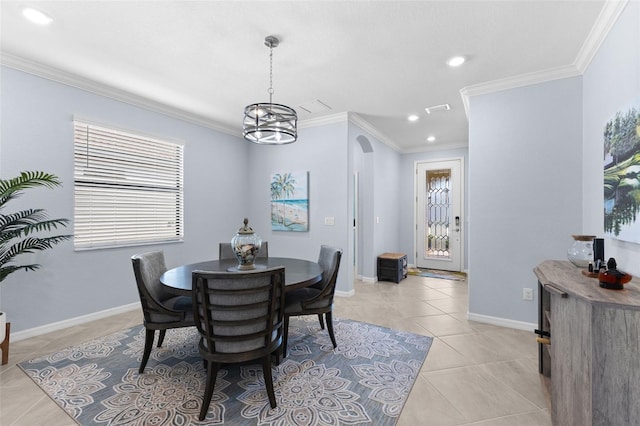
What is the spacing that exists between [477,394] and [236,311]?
5.51 ft

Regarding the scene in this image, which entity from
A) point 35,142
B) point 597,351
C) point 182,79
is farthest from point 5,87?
point 597,351

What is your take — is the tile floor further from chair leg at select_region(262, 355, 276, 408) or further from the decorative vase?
the decorative vase

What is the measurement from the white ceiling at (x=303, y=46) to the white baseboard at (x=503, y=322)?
2.48m

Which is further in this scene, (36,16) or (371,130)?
(371,130)

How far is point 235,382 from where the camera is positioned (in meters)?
2.10

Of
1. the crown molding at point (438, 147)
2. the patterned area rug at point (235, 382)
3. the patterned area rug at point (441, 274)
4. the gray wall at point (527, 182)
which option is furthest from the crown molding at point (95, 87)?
the patterned area rug at point (441, 274)

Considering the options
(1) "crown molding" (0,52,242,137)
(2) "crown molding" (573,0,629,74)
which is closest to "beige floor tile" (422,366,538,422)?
(2) "crown molding" (573,0,629,74)

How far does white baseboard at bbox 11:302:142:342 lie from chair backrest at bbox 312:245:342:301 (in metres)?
2.46

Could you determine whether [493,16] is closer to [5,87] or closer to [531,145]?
[531,145]

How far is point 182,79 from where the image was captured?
3.12 meters

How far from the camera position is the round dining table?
6.57 feet

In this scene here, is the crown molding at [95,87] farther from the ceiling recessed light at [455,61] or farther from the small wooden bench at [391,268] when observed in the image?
the small wooden bench at [391,268]

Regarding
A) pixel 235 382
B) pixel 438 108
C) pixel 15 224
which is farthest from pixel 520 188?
pixel 15 224

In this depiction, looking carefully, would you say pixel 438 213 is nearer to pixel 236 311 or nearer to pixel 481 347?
pixel 481 347
